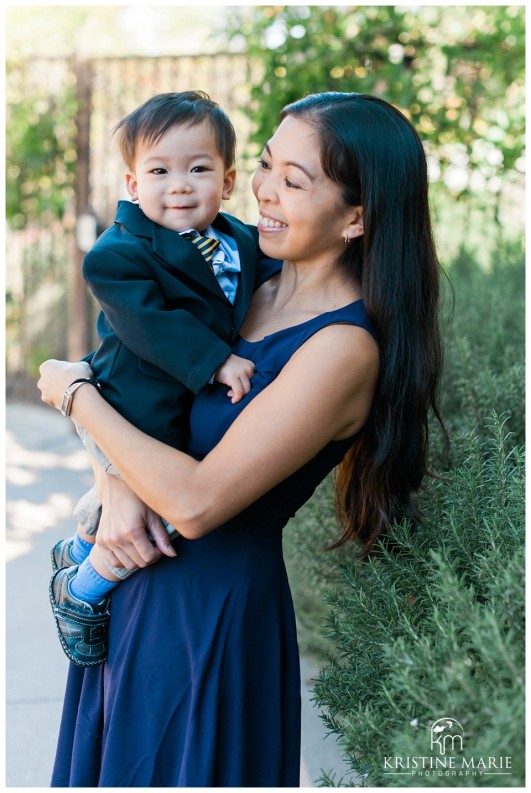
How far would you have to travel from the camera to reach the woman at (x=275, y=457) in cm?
171

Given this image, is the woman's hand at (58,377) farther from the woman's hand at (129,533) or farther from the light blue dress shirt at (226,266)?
the light blue dress shirt at (226,266)

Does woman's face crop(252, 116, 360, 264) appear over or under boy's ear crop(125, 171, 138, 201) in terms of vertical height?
under

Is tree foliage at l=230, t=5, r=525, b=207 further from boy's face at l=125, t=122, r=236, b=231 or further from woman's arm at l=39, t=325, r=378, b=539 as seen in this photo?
woman's arm at l=39, t=325, r=378, b=539

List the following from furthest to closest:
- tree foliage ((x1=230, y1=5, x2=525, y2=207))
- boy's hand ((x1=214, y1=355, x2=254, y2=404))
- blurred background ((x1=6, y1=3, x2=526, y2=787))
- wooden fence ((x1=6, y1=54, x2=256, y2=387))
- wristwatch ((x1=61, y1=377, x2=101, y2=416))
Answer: wooden fence ((x1=6, y1=54, x2=256, y2=387)) → tree foliage ((x1=230, y1=5, x2=525, y2=207)) → wristwatch ((x1=61, y1=377, x2=101, y2=416)) → boy's hand ((x1=214, y1=355, x2=254, y2=404)) → blurred background ((x1=6, y1=3, x2=526, y2=787))

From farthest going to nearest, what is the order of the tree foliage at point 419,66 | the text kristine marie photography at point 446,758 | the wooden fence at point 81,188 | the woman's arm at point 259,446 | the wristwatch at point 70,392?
the wooden fence at point 81,188, the tree foliage at point 419,66, the wristwatch at point 70,392, the woman's arm at point 259,446, the text kristine marie photography at point 446,758

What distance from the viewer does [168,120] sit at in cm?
199

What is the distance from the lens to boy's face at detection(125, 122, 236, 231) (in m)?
1.99

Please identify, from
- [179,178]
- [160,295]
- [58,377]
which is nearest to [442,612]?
[160,295]

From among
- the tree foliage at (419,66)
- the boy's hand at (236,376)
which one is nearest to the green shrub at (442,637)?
the boy's hand at (236,376)

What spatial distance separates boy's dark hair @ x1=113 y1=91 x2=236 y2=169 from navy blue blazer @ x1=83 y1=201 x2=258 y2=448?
0.17 metres

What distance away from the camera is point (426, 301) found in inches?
75.1

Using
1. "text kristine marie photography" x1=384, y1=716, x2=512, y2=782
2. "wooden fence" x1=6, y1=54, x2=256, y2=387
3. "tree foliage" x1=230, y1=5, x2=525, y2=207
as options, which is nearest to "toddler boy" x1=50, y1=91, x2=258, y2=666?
"text kristine marie photography" x1=384, y1=716, x2=512, y2=782

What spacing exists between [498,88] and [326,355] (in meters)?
3.98

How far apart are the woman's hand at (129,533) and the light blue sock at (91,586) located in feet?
0.19
